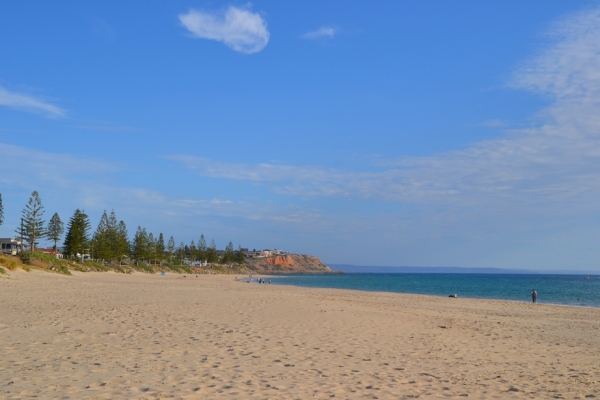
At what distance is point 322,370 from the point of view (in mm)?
8109

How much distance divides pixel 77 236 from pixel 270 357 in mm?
70791

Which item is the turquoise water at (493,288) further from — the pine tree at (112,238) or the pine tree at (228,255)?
the pine tree at (228,255)

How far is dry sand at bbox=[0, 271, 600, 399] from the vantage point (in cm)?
671

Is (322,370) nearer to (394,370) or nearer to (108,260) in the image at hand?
(394,370)

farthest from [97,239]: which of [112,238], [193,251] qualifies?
[193,251]

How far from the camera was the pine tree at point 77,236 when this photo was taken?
71150 mm

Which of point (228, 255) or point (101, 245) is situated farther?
point (228, 255)

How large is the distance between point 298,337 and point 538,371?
5.39m

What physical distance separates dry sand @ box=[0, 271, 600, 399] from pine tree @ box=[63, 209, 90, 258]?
6070 cm

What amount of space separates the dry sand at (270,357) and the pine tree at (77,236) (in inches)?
2390

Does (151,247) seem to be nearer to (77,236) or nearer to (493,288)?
(77,236)

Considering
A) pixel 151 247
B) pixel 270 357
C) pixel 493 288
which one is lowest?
pixel 493 288

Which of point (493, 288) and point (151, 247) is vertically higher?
point (151, 247)

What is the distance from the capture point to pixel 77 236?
233 feet
